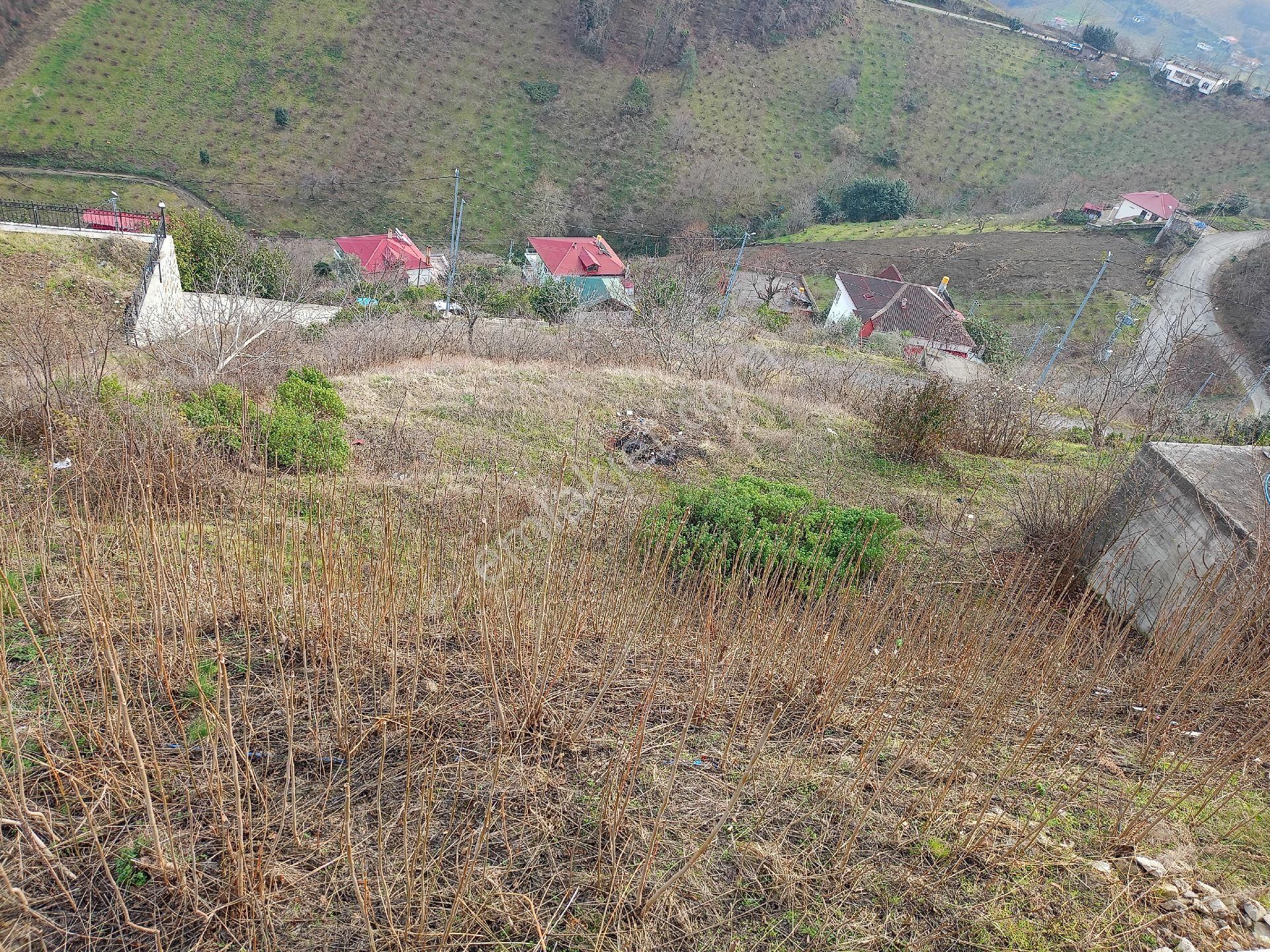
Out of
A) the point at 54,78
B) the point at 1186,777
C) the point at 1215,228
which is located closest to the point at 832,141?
the point at 1215,228

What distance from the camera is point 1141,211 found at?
3838cm

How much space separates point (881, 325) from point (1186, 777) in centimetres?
2772

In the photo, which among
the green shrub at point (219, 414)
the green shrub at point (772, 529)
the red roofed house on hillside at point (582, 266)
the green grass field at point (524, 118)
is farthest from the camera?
the green grass field at point (524, 118)

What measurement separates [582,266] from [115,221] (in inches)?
699

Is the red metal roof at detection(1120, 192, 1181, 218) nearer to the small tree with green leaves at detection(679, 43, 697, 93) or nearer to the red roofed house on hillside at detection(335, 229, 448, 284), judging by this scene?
the small tree with green leaves at detection(679, 43, 697, 93)

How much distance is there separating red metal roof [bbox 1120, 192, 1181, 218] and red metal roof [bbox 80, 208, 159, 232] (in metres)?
47.5

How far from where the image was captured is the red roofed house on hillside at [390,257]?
90.0 feet

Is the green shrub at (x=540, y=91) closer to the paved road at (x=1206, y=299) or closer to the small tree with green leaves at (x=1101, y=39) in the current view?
the paved road at (x=1206, y=299)

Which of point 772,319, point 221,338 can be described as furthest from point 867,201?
point 221,338

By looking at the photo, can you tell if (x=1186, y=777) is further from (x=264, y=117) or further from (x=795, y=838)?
(x=264, y=117)

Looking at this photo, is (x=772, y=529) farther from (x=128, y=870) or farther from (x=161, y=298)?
(x=161, y=298)

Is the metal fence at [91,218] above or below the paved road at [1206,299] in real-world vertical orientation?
below

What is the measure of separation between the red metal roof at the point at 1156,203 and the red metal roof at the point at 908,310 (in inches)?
666

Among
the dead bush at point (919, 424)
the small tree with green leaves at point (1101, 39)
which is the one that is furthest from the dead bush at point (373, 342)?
the small tree with green leaves at point (1101, 39)
